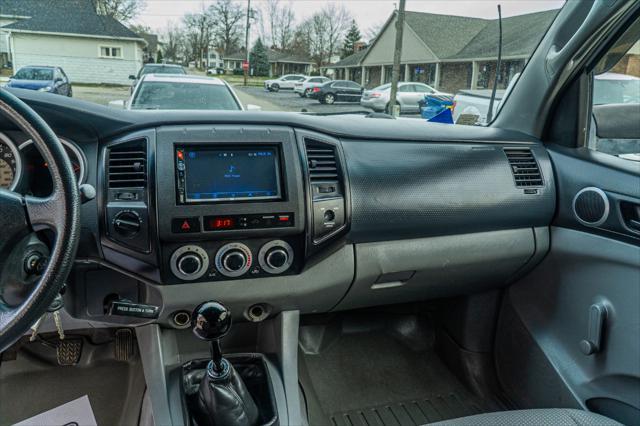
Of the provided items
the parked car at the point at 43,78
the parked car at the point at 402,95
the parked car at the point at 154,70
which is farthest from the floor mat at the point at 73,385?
the parked car at the point at 154,70

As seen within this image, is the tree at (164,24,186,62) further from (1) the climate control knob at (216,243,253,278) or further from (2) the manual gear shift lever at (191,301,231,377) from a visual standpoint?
(2) the manual gear shift lever at (191,301,231,377)

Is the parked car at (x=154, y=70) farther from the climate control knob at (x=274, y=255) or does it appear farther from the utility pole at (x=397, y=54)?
the climate control knob at (x=274, y=255)

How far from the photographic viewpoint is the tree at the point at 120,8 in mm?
1986

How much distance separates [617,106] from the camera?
194 cm

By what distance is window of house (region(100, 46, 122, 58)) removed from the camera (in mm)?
2319

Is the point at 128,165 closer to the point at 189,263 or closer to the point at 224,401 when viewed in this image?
the point at 189,263

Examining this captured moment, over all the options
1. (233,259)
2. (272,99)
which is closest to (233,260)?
(233,259)

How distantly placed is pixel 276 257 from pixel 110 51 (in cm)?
151

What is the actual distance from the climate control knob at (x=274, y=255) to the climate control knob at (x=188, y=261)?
165 millimetres

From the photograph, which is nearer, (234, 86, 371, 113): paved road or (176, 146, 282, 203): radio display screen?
(176, 146, 282, 203): radio display screen

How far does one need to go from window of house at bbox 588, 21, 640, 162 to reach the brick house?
358 millimetres

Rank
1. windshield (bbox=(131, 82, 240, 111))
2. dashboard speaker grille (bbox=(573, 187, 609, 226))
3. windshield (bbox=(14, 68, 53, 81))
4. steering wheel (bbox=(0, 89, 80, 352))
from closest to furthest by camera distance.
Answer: steering wheel (bbox=(0, 89, 80, 352)) < dashboard speaker grille (bbox=(573, 187, 609, 226)) < windshield (bbox=(14, 68, 53, 81)) < windshield (bbox=(131, 82, 240, 111))

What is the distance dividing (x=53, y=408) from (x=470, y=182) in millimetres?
1723

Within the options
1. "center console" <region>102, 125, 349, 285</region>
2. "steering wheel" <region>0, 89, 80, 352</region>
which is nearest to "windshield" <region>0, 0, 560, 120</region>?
"center console" <region>102, 125, 349, 285</region>
